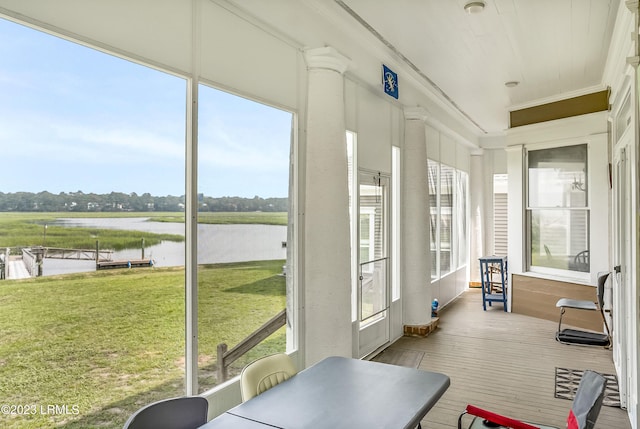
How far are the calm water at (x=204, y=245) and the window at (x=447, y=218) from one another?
4.24 metres

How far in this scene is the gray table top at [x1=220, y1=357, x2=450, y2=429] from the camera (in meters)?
2.02

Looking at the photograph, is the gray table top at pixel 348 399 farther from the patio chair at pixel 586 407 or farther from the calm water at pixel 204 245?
the calm water at pixel 204 245

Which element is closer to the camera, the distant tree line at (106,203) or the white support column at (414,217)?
the distant tree line at (106,203)

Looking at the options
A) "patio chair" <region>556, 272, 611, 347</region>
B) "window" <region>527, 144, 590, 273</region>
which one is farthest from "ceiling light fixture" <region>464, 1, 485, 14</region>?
"patio chair" <region>556, 272, 611, 347</region>

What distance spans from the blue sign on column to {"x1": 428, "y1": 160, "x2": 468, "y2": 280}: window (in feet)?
6.74

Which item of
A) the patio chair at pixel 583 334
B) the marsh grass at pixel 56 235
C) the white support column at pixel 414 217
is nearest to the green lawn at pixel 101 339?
the marsh grass at pixel 56 235

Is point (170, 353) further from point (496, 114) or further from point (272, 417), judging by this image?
point (496, 114)

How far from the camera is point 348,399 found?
7.40ft

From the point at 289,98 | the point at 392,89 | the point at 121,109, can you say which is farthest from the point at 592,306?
the point at 121,109

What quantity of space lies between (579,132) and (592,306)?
8.32 feet

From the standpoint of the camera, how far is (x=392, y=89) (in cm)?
546

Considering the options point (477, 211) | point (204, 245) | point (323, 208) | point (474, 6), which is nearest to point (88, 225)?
point (204, 245)

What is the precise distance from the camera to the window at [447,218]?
760cm

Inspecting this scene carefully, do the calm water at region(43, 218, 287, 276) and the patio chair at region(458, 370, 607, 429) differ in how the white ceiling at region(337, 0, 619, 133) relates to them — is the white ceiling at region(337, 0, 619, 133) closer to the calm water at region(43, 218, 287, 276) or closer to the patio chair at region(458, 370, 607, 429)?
the calm water at region(43, 218, 287, 276)
